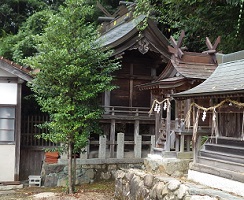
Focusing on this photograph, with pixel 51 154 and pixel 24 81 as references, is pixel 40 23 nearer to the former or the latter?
pixel 24 81

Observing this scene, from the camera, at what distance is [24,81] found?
39.8 ft

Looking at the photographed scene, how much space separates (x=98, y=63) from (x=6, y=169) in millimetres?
5495

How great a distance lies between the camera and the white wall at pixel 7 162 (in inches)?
466

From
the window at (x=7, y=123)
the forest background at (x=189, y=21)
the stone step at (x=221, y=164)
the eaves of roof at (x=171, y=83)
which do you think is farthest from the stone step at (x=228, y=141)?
the window at (x=7, y=123)

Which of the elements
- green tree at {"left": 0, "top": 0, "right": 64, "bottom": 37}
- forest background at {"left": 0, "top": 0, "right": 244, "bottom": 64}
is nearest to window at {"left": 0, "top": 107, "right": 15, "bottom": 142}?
forest background at {"left": 0, "top": 0, "right": 244, "bottom": 64}

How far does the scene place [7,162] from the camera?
11.9 meters

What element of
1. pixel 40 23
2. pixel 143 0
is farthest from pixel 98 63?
pixel 40 23

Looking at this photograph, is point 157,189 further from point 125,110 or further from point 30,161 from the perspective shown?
point 30,161

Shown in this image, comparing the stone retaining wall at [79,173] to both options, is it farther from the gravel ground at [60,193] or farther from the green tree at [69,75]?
the green tree at [69,75]

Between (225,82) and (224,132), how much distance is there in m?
1.40

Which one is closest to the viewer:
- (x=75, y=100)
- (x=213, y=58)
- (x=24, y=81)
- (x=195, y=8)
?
(x=75, y=100)

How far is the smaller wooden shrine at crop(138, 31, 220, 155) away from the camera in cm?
1012

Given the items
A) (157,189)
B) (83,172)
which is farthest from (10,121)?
(157,189)

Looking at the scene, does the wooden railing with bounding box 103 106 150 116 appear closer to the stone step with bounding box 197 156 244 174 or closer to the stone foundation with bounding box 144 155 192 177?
the stone foundation with bounding box 144 155 192 177
